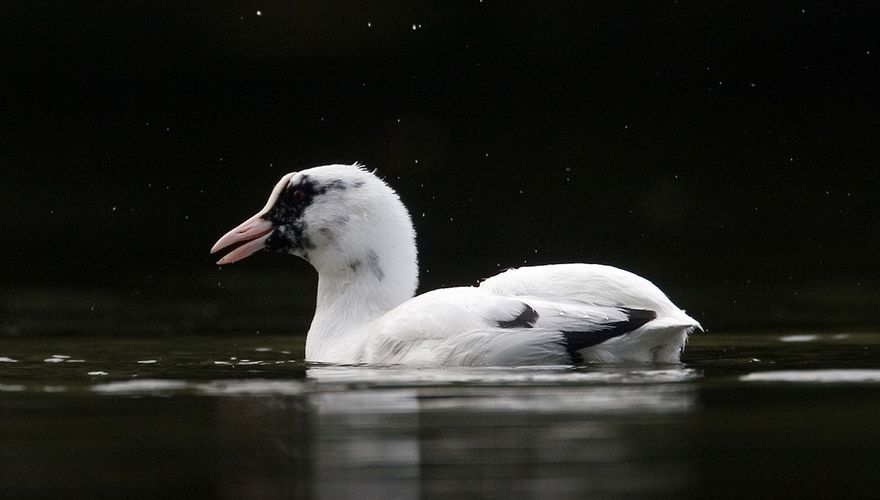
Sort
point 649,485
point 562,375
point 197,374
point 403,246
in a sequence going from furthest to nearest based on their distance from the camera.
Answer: point 403,246
point 197,374
point 562,375
point 649,485

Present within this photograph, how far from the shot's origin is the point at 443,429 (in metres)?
7.85

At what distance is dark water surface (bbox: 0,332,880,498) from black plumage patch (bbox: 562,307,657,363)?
197mm

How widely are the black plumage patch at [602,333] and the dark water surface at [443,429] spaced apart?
7.7 inches

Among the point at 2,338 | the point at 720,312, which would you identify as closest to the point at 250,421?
the point at 2,338

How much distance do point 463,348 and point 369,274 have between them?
1.62 meters

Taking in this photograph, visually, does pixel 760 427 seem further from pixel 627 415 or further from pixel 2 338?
pixel 2 338

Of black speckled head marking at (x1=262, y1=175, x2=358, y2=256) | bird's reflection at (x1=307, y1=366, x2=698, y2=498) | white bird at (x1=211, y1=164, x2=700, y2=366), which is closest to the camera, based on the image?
bird's reflection at (x1=307, y1=366, x2=698, y2=498)

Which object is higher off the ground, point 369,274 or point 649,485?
point 369,274

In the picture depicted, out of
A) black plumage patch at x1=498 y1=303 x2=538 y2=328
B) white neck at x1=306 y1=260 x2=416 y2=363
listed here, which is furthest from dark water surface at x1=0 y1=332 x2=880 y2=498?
white neck at x1=306 y1=260 x2=416 y2=363

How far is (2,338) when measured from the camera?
1314 centimetres

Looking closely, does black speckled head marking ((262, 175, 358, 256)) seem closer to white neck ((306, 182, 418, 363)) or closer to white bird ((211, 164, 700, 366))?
white bird ((211, 164, 700, 366))

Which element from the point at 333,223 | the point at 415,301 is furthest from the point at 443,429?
the point at 333,223

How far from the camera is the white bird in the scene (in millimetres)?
10109

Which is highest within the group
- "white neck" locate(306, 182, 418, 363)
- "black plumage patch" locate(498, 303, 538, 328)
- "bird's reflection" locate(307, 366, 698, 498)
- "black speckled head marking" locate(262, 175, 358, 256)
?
"black speckled head marking" locate(262, 175, 358, 256)
